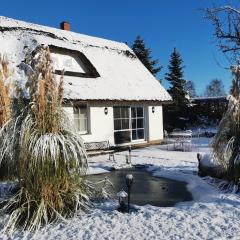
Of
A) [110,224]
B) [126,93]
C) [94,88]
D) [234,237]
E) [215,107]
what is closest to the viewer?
[234,237]

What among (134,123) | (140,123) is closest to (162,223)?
(134,123)

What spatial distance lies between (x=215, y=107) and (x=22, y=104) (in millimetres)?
22400

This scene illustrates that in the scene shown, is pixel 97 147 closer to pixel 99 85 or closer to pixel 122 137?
pixel 122 137

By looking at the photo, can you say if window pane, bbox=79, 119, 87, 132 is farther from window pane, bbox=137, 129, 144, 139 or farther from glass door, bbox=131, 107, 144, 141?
window pane, bbox=137, 129, 144, 139

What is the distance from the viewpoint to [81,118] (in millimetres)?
14383

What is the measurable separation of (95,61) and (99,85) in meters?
2.19

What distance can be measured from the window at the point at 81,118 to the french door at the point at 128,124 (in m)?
1.66

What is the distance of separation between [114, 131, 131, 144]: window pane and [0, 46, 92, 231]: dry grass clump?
9.96 metres

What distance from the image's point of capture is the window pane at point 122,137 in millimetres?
15938

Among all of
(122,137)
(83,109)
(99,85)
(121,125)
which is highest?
(99,85)

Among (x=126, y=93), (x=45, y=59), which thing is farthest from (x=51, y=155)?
(x=126, y=93)

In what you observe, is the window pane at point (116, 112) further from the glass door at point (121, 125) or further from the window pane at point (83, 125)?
the window pane at point (83, 125)

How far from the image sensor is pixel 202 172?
891 centimetres

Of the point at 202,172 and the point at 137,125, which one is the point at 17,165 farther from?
the point at 137,125
